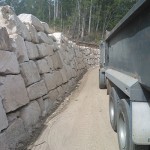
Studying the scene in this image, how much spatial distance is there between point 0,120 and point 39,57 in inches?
163

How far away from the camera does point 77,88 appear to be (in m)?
13.8

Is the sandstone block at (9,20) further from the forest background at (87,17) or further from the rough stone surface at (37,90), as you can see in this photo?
the forest background at (87,17)

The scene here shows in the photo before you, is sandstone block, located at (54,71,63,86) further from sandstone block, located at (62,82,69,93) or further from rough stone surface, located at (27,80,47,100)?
rough stone surface, located at (27,80,47,100)

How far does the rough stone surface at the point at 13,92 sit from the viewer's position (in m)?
5.94

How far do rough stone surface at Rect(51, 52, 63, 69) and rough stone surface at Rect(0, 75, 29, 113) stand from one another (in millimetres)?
4123

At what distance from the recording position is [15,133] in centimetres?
599

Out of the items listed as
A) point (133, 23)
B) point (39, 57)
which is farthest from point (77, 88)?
point (133, 23)

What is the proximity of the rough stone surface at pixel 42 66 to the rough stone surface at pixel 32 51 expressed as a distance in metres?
0.22

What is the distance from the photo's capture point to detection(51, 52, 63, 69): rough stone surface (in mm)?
11023

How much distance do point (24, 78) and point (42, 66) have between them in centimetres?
189

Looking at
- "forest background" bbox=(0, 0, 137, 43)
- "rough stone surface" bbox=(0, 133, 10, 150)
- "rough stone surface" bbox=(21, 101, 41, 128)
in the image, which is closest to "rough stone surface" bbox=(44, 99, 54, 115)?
"rough stone surface" bbox=(21, 101, 41, 128)

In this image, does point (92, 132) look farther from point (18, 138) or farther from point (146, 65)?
point (146, 65)

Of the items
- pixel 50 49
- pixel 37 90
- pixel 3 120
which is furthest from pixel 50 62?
pixel 3 120

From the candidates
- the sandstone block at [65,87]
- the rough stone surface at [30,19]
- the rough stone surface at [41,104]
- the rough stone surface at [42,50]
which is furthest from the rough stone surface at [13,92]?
the sandstone block at [65,87]
